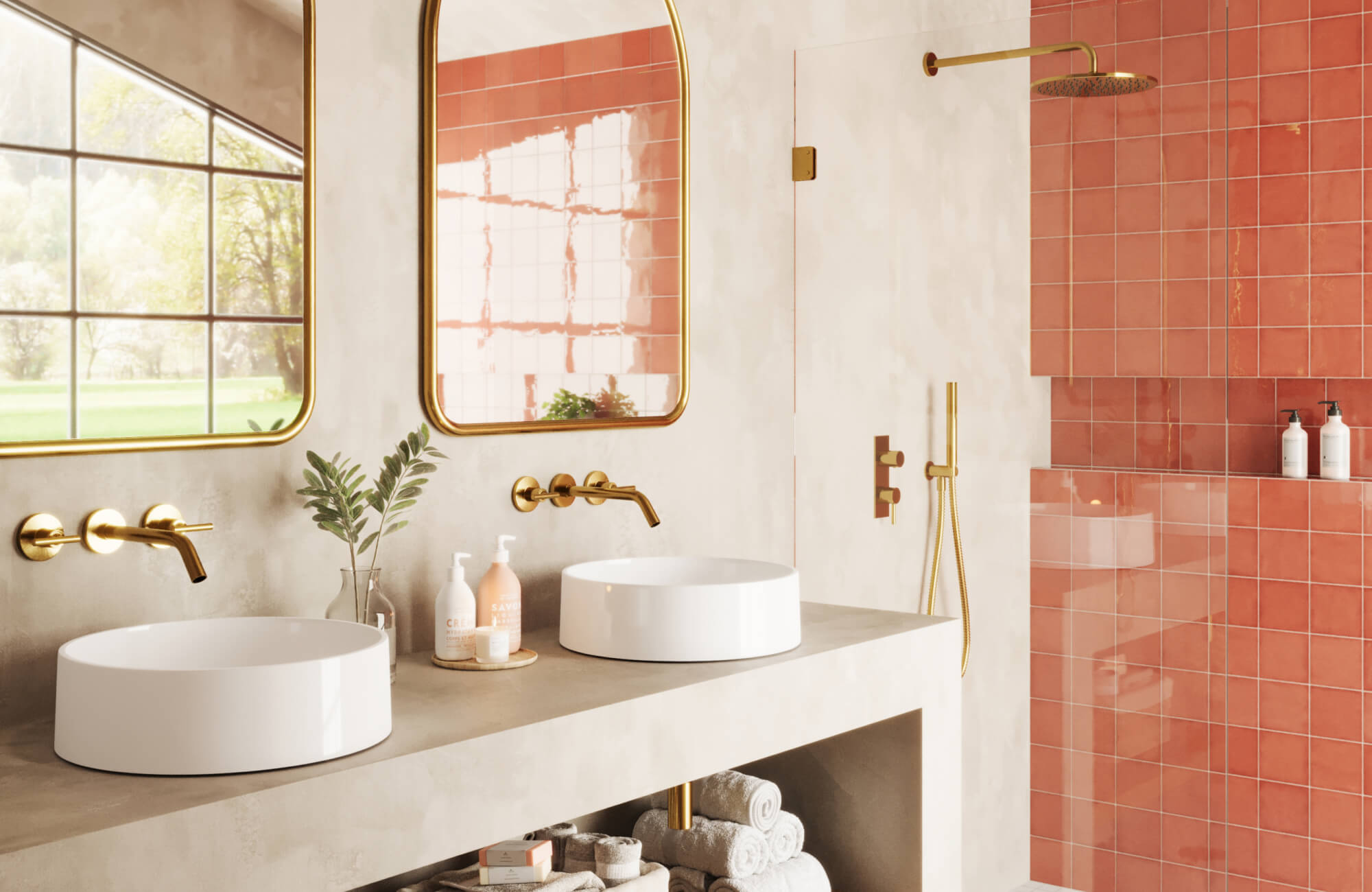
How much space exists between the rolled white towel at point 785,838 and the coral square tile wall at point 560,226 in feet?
2.64

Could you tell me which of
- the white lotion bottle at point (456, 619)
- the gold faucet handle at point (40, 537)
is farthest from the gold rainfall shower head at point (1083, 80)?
the gold faucet handle at point (40, 537)

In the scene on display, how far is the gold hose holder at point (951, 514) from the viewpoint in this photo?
2.76 meters

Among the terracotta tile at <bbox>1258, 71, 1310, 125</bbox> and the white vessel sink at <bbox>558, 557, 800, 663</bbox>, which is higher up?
the terracotta tile at <bbox>1258, 71, 1310, 125</bbox>

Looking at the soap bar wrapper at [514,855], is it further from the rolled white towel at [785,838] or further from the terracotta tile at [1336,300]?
the terracotta tile at [1336,300]

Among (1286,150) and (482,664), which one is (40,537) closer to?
(482,664)

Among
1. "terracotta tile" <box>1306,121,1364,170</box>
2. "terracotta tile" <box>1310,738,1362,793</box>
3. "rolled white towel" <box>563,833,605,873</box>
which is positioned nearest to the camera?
"rolled white towel" <box>563,833,605,873</box>

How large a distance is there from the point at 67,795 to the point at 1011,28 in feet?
7.53

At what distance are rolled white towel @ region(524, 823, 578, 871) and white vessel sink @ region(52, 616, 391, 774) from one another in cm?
75

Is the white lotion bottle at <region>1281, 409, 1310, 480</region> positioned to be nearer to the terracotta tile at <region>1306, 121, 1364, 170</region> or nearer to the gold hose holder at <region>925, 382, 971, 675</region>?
the terracotta tile at <region>1306, 121, 1364, 170</region>

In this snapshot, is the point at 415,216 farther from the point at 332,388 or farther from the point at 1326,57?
the point at 1326,57

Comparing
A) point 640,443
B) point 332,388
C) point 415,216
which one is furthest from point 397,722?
point 640,443

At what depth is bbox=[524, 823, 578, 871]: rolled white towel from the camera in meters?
2.04

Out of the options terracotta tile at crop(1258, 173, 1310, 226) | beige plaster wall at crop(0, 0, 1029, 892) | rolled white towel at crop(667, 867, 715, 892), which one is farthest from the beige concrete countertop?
terracotta tile at crop(1258, 173, 1310, 226)

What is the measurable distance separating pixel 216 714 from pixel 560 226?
1.19m
